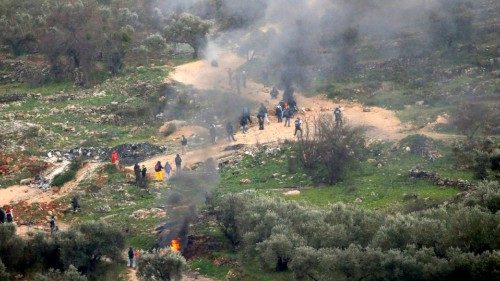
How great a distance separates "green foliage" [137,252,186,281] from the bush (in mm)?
12801

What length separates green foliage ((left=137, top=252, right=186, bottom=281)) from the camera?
28.1 m

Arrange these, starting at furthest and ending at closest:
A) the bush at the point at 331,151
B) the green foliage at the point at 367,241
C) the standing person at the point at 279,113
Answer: the standing person at the point at 279,113, the bush at the point at 331,151, the green foliage at the point at 367,241

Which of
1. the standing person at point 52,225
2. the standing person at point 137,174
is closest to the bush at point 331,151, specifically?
the standing person at point 137,174

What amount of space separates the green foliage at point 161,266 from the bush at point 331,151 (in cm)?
1280

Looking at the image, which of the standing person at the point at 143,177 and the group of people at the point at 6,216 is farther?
the standing person at the point at 143,177

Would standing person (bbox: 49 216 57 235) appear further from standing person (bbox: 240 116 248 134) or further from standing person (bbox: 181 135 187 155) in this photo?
→ standing person (bbox: 240 116 248 134)

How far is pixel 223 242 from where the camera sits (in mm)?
33312

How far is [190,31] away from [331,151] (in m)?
23.4

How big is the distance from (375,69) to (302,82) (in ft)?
21.8

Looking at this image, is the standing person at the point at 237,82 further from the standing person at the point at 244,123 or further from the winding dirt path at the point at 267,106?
the standing person at the point at 244,123

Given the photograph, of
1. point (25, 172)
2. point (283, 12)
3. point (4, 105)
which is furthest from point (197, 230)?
point (4, 105)

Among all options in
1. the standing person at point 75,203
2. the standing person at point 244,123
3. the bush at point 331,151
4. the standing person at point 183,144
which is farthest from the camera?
the standing person at point 244,123

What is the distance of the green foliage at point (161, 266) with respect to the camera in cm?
2809

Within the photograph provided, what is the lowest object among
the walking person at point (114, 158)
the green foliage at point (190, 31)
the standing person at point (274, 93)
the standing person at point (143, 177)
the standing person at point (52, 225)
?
the standing person at point (52, 225)
